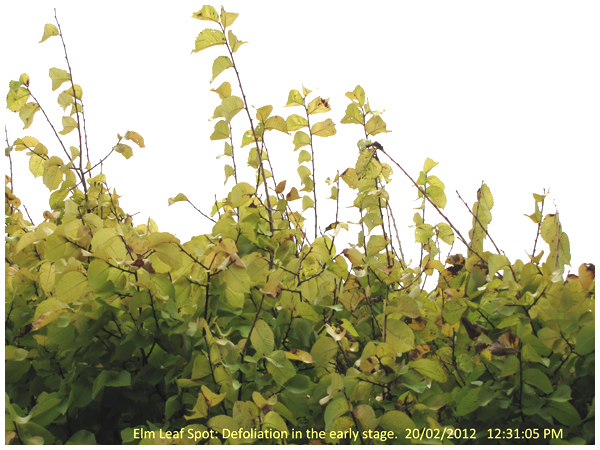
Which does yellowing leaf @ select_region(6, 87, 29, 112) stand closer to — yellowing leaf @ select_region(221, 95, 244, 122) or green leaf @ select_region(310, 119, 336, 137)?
yellowing leaf @ select_region(221, 95, 244, 122)

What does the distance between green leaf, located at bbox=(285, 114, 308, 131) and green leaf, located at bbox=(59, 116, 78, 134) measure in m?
0.79

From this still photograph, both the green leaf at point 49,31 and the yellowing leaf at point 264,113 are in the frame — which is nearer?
the yellowing leaf at point 264,113

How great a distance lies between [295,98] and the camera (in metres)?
1.91

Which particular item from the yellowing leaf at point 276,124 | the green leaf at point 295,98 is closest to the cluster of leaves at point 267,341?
the yellowing leaf at point 276,124

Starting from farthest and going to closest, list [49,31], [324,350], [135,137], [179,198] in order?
[49,31], [135,137], [179,198], [324,350]

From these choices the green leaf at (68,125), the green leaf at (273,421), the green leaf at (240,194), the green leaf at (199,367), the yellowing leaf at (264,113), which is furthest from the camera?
the green leaf at (68,125)

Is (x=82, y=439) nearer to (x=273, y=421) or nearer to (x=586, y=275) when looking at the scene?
(x=273, y=421)

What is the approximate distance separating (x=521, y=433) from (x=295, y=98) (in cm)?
128

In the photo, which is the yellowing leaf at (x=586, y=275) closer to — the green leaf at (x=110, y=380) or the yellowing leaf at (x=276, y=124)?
the yellowing leaf at (x=276, y=124)

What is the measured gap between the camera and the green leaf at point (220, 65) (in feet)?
5.51

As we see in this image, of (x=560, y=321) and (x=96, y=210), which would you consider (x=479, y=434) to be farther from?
(x=96, y=210)

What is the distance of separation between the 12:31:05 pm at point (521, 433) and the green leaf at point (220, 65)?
128 centimetres

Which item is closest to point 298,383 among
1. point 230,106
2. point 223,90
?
point 230,106

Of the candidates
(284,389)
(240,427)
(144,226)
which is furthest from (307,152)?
(240,427)
